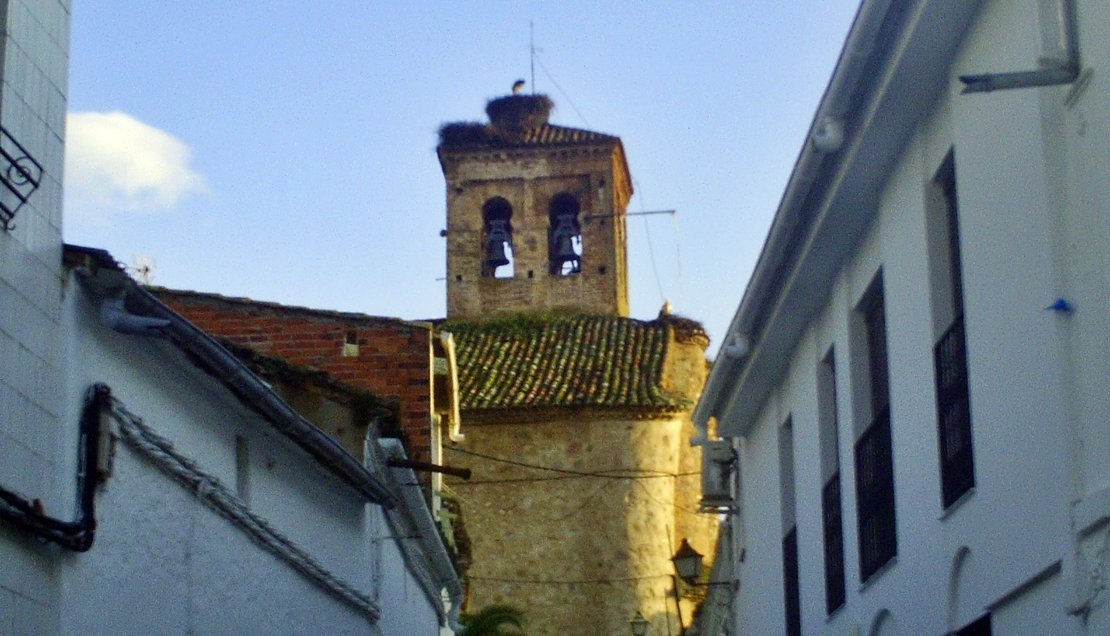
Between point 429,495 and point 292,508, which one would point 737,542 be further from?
point 292,508

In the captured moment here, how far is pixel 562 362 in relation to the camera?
121 ft

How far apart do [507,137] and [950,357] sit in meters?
31.7

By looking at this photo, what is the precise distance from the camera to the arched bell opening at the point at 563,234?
39.5m

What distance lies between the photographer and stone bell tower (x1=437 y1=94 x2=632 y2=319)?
39.2 metres

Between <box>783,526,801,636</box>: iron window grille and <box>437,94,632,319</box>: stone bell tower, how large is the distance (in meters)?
23.4

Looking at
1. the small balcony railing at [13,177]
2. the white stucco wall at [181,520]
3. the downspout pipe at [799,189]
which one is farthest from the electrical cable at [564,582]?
the small balcony railing at [13,177]

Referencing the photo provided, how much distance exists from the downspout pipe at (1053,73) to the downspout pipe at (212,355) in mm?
4067

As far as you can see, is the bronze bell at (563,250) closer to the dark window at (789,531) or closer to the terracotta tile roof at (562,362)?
the terracotta tile roof at (562,362)

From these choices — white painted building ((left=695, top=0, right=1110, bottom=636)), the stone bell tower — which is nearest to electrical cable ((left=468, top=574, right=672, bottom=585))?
the stone bell tower

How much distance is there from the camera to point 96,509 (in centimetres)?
850

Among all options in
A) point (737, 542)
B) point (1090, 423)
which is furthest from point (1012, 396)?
point (737, 542)

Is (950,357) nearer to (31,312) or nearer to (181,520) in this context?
(181,520)

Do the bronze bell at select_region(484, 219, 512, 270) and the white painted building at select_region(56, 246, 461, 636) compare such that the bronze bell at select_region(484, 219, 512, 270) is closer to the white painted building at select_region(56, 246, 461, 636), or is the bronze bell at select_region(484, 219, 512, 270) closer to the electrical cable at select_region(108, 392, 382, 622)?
the white painted building at select_region(56, 246, 461, 636)

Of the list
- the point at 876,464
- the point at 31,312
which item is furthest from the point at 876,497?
the point at 31,312
